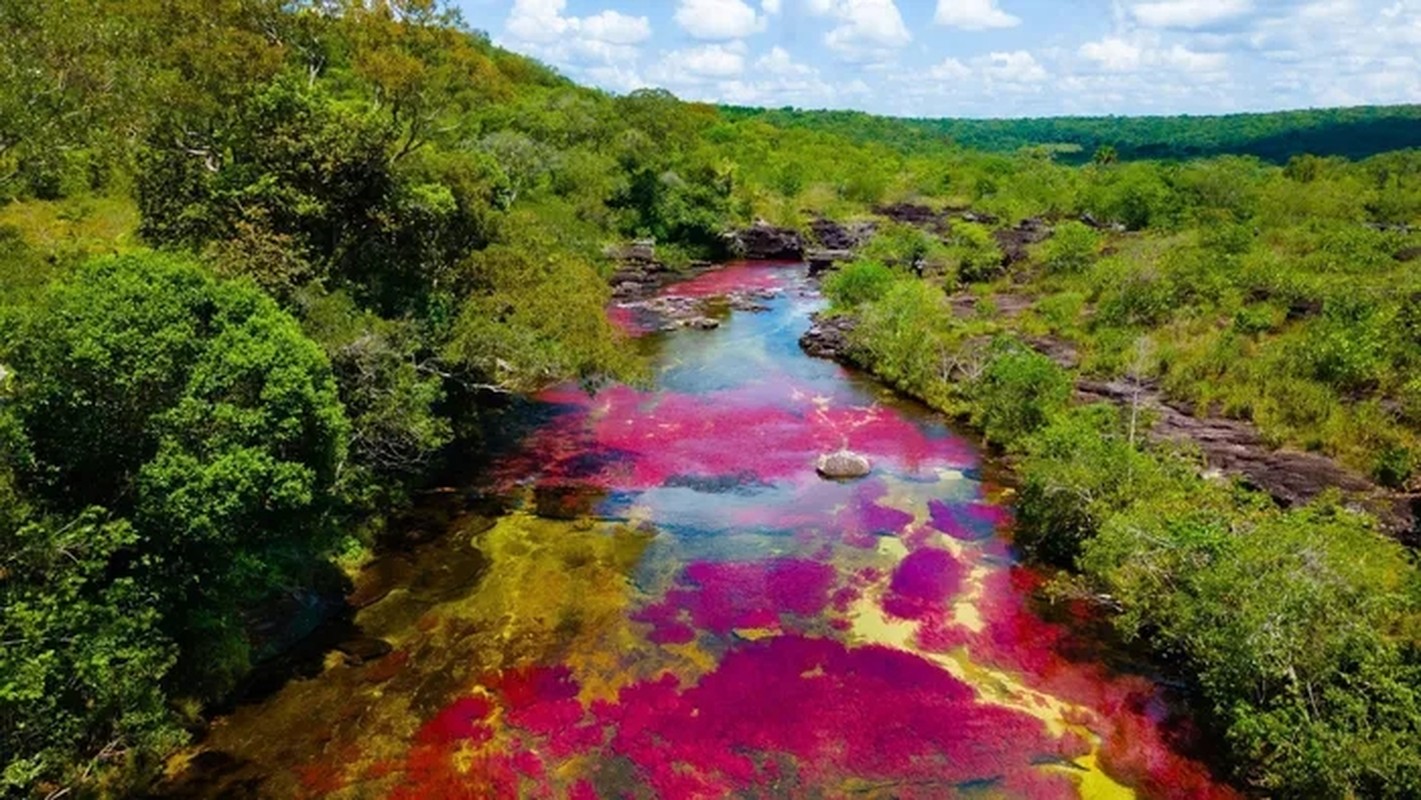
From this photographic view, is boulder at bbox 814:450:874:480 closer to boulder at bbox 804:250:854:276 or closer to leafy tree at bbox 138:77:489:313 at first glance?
leafy tree at bbox 138:77:489:313

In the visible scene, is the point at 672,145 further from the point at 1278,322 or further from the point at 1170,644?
the point at 1170,644

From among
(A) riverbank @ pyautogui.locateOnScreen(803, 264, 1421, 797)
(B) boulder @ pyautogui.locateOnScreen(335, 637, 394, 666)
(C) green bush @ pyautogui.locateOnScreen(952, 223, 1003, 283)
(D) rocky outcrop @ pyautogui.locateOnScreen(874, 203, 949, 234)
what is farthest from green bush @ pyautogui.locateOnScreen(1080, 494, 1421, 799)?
(D) rocky outcrop @ pyautogui.locateOnScreen(874, 203, 949, 234)

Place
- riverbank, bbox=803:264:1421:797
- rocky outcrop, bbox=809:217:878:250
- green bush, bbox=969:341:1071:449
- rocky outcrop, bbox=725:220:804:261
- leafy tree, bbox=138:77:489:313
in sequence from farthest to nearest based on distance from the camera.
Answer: rocky outcrop, bbox=725:220:804:261 < rocky outcrop, bbox=809:217:878:250 < green bush, bbox=969:341:1071:449 < leafy tree, bbox=138:77:489:313 < riverbank, bbox=803:264:1421:797

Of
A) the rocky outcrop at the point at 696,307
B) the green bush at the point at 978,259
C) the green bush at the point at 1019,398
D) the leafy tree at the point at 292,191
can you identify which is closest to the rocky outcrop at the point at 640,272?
the rocky outcrop at the point at 696,307

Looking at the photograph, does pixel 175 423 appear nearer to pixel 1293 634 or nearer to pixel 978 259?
pixel 1293 634

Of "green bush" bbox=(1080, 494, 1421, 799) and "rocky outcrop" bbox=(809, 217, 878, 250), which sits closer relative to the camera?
"green bush" bbox=(1080, 494, 1421, 799)

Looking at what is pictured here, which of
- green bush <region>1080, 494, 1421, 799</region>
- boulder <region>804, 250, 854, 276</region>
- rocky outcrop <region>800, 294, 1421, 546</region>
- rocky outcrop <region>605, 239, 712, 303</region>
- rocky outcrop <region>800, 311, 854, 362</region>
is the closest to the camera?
green bush <region>1080, 494, 1421, 799</region>
